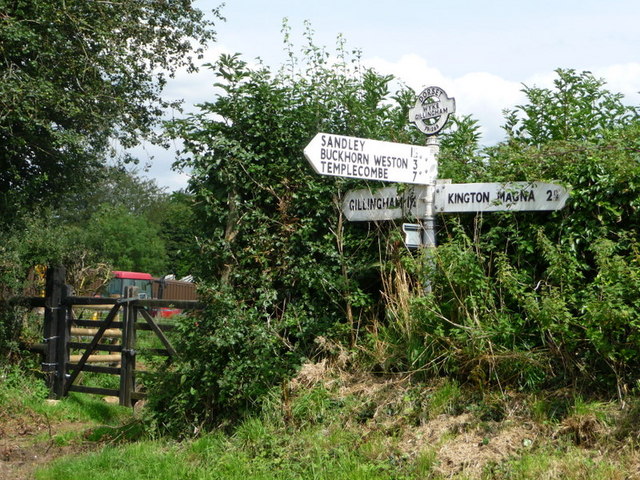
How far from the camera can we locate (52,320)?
11211mm

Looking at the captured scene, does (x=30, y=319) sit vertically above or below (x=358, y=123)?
below

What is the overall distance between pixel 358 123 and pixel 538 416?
3.47 m

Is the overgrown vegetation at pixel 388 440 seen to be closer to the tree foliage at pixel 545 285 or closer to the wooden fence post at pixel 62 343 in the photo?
the tree foliage at pixel 545 285

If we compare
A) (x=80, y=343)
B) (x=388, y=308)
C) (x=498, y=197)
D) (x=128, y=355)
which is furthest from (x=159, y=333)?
(x=498, y=197)

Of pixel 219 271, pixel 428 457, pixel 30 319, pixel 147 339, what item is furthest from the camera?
pixel 147 339

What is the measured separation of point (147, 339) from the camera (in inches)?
615

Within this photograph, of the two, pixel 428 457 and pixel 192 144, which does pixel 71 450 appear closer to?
pixel 192 144

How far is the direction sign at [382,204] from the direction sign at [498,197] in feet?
0.73

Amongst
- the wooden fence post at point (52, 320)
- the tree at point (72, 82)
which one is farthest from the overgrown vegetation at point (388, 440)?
the tree at point (72, 82)

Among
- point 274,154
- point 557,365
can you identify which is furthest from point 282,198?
point 557,365

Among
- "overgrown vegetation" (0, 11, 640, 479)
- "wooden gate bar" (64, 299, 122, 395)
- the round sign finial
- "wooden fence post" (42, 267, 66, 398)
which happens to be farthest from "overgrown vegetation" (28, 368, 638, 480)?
"wooden fence post" (42, 267, 66, 398)

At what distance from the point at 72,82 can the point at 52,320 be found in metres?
4.12

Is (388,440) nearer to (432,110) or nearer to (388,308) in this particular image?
(388,308)

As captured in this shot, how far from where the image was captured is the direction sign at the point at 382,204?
23.6 feet
